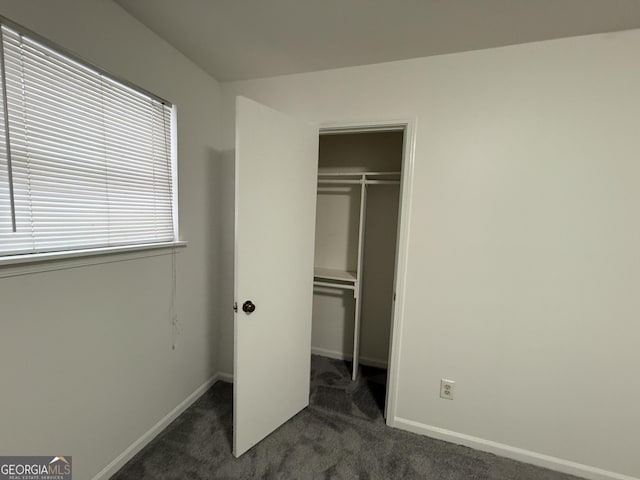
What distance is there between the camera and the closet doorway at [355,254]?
2.48 m

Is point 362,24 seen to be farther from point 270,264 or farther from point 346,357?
point 346,357

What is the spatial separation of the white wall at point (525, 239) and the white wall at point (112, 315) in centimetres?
100

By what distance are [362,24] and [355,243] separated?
173cm

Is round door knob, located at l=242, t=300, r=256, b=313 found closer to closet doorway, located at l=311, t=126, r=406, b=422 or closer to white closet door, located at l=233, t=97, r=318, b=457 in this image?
white closet door, located at l=233, t=97, r=318, b=457

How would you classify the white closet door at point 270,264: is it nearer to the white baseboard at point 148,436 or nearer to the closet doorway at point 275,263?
the closet doorway at point 275,263

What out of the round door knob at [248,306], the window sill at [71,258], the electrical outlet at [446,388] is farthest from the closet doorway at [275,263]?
the window sill at [71,258]

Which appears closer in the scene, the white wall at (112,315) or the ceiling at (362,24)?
the white wall at (112,315)

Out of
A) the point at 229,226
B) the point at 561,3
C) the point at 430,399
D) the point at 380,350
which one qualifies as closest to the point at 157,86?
the point at 229,226

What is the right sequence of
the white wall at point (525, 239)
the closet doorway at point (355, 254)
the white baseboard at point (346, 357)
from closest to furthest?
the white wall at point (525, 239) < the closet doorway at point (355, 254) < the white baseboard at point (346, 357)

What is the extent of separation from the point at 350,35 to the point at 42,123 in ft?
4.80

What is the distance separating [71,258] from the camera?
3.87 feet

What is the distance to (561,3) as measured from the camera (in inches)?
45.4

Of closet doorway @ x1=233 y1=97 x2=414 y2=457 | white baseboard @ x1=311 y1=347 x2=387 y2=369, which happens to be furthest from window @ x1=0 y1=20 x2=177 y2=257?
white baseboard @ x1=311 y1=347 x2=387 y2=369

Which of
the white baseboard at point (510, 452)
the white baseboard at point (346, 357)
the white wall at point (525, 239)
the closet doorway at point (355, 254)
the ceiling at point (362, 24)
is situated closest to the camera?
the ceiling at point (362, 24)
